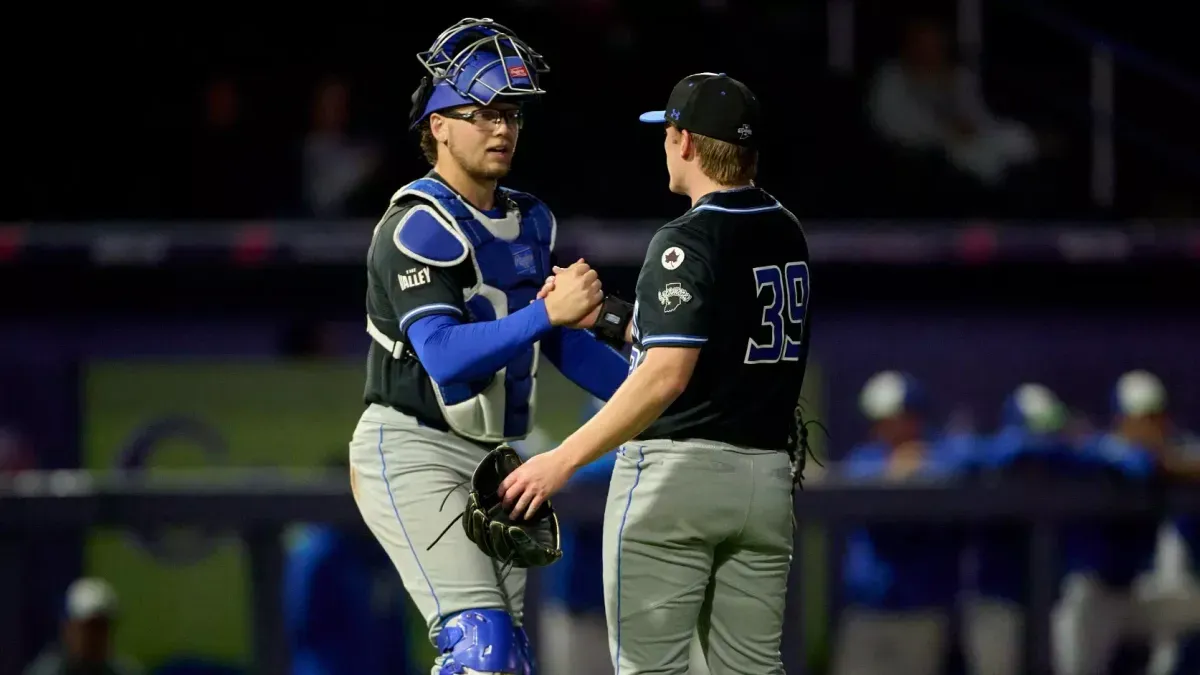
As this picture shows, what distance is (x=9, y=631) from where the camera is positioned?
654 centimetres

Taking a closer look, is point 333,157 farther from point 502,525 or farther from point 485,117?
point 502,525

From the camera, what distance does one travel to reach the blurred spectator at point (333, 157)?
834 centimetres

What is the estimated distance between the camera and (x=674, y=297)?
3.46m

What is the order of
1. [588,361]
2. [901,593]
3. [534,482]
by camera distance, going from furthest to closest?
[901,593] → [588,361] → [534,482]

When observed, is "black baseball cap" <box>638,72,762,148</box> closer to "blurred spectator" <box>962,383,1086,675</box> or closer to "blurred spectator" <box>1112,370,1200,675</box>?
"blurred spectator" <box>962,383,1086,675</box>

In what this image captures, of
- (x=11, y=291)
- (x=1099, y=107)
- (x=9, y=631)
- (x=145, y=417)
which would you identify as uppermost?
(x=1099, y=107)

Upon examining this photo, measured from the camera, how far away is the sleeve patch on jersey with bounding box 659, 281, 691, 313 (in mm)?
3449

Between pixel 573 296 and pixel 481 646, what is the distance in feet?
2.53

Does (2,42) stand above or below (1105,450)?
above

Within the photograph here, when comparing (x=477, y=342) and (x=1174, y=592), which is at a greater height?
(x=477, y=342)

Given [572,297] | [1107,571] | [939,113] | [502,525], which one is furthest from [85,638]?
[939,113]

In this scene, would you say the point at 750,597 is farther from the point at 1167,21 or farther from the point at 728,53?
the point at 1167,21

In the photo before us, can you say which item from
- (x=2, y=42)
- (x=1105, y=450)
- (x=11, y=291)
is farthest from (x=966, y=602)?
(x=2, y=42)

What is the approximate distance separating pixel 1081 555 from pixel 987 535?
37 cm
